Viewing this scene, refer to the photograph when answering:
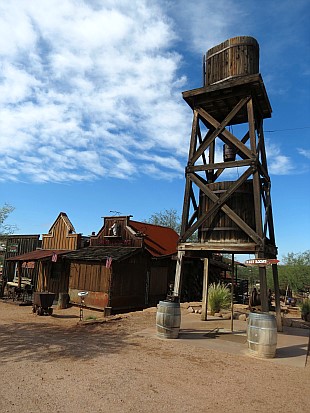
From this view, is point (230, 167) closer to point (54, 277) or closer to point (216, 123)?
point (216, 123)

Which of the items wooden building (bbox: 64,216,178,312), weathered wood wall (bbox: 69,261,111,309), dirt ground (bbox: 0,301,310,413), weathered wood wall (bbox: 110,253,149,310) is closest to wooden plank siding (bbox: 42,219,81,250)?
wooden building (bbox: 64,216,178,312)

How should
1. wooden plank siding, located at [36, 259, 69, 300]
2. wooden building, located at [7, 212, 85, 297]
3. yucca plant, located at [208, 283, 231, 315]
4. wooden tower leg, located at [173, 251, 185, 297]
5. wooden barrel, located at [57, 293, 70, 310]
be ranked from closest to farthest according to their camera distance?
wooden tower leg, located at [173, 251, 185, 297] → yucca plant, located at [208, 283, 231, 315] → wooden barrel, located at [57, 293, 70, 310] → wooden plank siding, located at [36, 259, 69, 300] → wooden building, located at [7, 212, 85, 297]

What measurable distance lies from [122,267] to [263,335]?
40.0 feet

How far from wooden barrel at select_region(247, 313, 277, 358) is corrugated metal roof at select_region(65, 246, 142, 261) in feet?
36.5

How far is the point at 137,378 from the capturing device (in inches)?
250

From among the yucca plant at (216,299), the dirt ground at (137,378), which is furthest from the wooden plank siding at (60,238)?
the dirt ground at (137,378)

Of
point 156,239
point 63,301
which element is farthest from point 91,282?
point 156,239

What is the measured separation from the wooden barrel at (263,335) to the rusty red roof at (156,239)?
12995 millimetres

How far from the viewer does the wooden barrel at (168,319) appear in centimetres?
988

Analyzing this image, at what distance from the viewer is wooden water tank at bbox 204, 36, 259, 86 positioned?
41.8 ft

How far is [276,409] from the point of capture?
527cm

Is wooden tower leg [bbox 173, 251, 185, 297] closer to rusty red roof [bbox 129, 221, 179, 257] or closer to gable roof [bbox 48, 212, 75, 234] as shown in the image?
rusty red roof [bbox 129, 221, 179, 257]

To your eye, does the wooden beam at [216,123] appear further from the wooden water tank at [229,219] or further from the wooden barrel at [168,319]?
the wooden barrel at [168,319]

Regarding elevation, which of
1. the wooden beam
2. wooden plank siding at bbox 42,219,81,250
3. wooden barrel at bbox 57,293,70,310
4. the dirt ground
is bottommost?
wooden barrel at bbox 57,293,70,310
